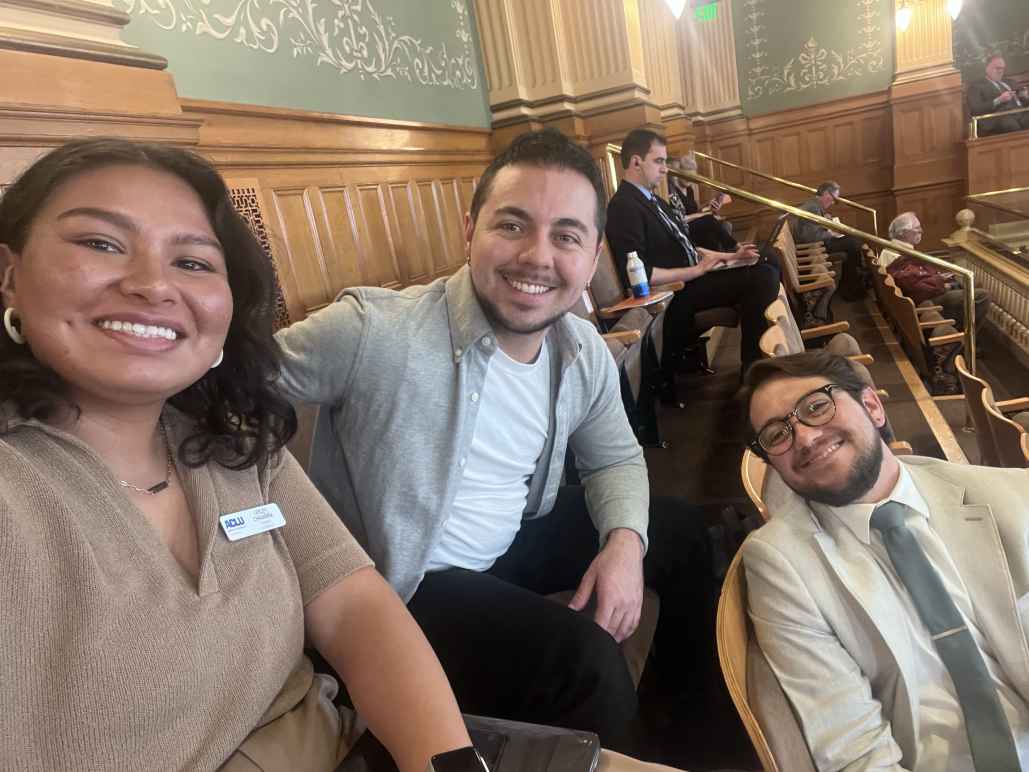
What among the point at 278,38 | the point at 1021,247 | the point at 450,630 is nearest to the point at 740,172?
the point at 1021,247

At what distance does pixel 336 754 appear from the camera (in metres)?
0.84

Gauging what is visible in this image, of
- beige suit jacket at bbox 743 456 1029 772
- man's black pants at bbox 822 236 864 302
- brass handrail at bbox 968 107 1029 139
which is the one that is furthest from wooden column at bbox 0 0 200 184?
brass handrail at bbox 968 107 1029 139

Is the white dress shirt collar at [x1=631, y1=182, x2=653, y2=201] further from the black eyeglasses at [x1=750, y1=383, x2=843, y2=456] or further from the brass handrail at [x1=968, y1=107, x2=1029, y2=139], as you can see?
the brass handrail at [x1=968, y1=107, x2=1029, y2=139]

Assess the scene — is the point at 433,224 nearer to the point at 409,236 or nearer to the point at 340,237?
the point at 409,236

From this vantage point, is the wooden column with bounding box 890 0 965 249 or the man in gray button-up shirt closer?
the man in gray button-up shirt

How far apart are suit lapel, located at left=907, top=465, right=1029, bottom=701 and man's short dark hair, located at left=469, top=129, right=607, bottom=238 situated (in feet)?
3.08

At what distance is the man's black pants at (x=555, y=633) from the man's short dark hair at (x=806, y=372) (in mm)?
397

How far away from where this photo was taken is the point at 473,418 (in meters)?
1.33

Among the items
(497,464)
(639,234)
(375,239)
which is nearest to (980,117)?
(639,234)

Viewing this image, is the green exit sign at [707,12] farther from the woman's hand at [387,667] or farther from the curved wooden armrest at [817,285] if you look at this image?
the woman's hand at [387,667]

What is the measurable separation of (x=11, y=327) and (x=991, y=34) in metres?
12.8

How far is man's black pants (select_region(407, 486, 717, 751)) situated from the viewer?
1.10 m

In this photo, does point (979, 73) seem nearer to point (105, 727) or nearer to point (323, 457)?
point (323, 457)

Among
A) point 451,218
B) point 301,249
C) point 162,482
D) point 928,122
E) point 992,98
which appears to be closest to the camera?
point 162,482
